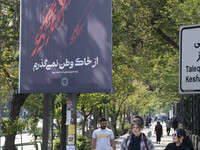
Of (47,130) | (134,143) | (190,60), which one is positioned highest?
(190,60)

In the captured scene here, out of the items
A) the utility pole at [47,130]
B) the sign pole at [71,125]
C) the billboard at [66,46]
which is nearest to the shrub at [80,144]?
the billboard at [66,46]

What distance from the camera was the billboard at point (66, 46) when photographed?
12203mm

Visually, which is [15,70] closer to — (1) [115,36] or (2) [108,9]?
(1) [115,36]

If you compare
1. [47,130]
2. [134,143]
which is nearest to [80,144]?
[47,130]

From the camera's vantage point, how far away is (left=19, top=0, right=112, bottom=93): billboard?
1220cm

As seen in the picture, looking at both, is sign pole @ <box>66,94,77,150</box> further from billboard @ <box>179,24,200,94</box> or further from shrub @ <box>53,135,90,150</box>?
shrub @ <box>53,135,90,150</box>

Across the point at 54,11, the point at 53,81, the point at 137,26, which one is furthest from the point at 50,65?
the point at 137,26

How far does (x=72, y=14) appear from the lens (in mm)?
12656

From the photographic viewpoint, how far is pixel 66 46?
12.7 meters

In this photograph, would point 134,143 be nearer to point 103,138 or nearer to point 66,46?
point 103,138

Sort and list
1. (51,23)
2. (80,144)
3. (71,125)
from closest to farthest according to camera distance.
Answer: (71,125), (51,23), (80,144)

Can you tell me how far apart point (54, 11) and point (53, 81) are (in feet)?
6.16

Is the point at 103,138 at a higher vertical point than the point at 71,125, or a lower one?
lower

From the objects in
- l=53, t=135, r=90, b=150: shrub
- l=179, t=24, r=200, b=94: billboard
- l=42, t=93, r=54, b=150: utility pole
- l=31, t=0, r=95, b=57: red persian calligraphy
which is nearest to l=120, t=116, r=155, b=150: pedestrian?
l=179, t=24, r=200, b=94: billboard
